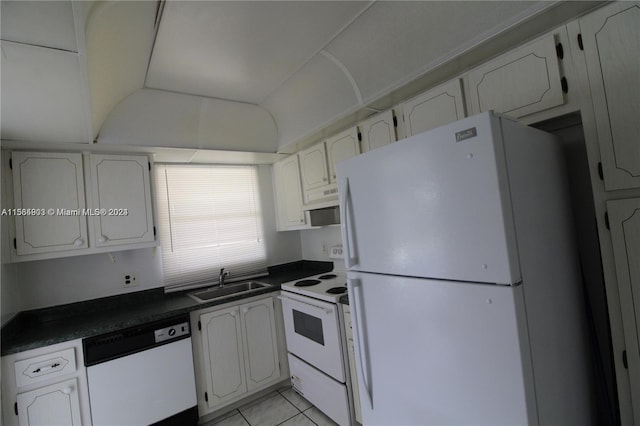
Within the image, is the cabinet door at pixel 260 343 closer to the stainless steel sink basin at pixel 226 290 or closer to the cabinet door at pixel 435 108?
the stainless steel sink basin at pixel 226 290

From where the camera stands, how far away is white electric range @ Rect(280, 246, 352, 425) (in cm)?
198

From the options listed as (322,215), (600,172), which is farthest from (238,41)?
(600,172)

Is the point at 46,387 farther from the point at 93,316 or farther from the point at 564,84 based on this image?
the point at 564,84

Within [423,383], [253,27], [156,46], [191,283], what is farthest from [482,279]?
[191,283]

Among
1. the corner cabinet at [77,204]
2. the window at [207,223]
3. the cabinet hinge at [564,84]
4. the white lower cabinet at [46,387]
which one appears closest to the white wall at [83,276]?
the window at [207,223]

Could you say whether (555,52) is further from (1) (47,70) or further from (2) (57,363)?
(2) (57,363)

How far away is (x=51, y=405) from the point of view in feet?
5.78

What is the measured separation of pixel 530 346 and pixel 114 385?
2.35 m

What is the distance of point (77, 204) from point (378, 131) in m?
2.23

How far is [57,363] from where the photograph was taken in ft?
5.86

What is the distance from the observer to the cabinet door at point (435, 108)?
1586 mm

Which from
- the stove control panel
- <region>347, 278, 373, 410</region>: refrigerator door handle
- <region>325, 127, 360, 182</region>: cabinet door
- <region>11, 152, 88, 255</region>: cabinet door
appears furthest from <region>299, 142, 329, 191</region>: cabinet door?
<region>11, 152, 88, 255</region>: cabinet door

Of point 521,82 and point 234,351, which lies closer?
point 521,82

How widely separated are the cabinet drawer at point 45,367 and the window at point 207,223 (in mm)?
914
